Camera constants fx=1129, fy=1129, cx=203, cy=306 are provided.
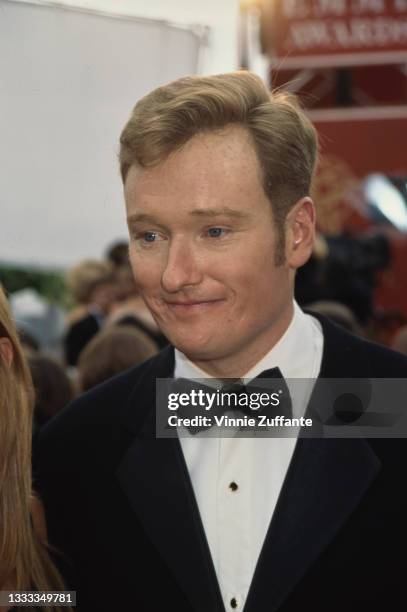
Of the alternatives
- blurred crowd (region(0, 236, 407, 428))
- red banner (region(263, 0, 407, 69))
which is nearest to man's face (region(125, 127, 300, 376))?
blurred crowd (region(0, 236, 407, 428))

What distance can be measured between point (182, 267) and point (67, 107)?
5.35ft

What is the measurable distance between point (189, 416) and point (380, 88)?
6.87 meters

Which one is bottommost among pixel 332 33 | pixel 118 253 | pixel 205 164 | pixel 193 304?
pixel 193 304

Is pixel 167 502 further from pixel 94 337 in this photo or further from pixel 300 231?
pixel 94 337

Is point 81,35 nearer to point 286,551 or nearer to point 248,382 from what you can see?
point 248,382

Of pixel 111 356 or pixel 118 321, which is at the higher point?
pixel 118 321

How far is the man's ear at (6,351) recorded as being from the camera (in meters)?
2.72

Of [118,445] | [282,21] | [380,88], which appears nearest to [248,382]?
[118,445]

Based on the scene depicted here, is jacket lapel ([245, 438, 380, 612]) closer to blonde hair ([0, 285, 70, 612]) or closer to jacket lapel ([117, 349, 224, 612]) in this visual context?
jacket lapel ([117, 349, 224, 612])

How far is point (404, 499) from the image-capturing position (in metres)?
2.61

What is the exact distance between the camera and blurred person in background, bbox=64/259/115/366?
7102 millimetres

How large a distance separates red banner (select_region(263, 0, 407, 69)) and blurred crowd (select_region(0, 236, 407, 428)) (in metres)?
1.42

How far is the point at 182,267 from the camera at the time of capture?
259cm

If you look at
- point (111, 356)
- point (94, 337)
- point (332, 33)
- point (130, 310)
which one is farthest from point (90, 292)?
point (111, 356)
